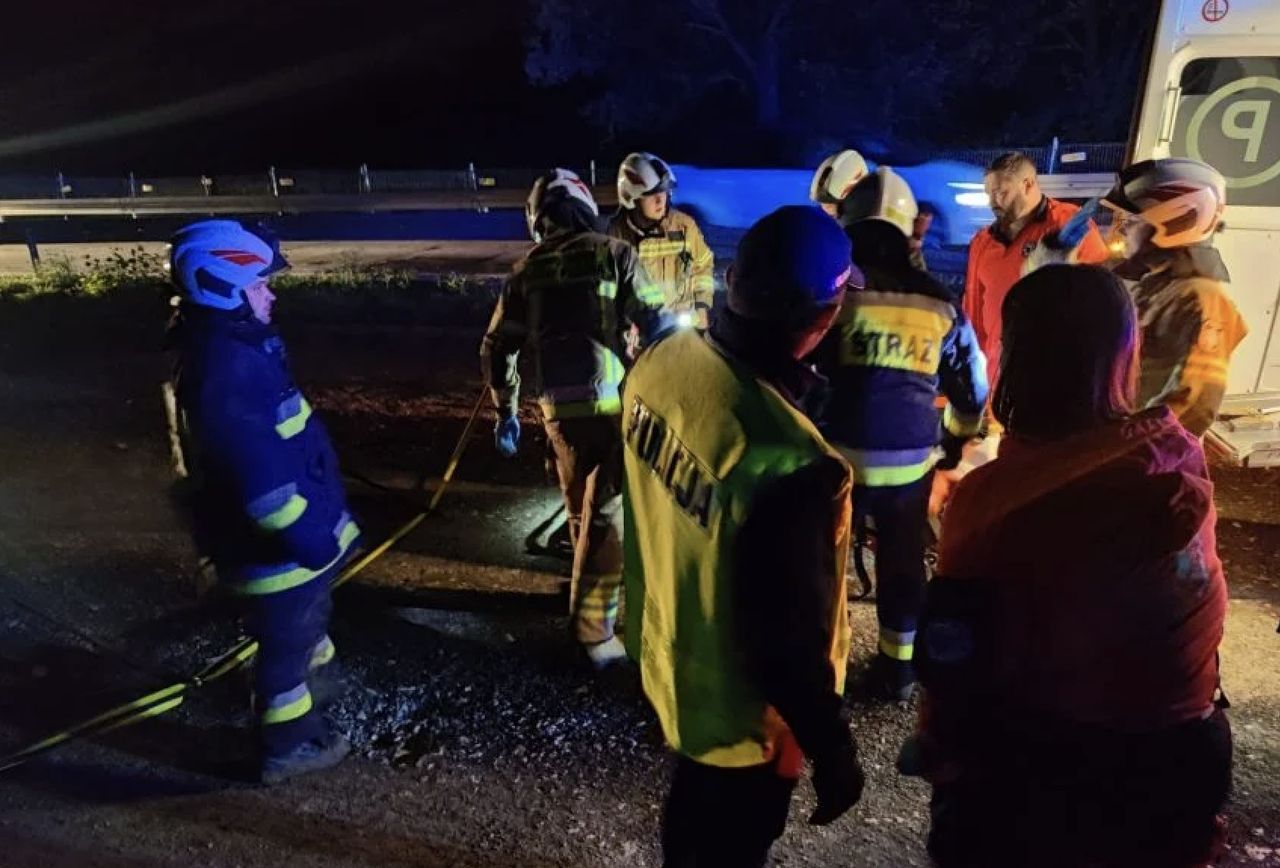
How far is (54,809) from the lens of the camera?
11.1ft

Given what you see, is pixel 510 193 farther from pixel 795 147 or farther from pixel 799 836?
pixel 799 836

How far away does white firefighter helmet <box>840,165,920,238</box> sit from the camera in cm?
A: 356

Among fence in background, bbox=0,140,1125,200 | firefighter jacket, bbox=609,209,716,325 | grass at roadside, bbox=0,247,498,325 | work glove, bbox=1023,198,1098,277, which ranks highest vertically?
work glove, bbox=1023,198,1098,277

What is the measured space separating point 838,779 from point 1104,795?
0.55 meters

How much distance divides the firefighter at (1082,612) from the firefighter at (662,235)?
4023 millimetres

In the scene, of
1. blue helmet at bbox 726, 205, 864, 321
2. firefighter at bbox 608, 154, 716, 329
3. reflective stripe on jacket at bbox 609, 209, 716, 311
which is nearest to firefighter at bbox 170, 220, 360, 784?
blue helmet at bbox 726, 205, 864, 321

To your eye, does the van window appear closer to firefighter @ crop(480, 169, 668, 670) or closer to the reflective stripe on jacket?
the reflective stripe on jacket

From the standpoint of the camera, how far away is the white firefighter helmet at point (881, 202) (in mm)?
3559

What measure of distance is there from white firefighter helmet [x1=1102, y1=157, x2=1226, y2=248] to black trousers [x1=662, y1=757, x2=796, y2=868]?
8.72 feet

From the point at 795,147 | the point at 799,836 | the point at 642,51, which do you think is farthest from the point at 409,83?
the point at 799,836

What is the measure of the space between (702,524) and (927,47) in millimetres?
23370

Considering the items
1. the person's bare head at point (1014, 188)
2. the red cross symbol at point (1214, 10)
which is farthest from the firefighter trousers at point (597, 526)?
the red cross symbol at point (1214, 10)

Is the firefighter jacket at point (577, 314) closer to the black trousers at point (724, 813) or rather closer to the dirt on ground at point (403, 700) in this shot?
the dirt on ground at point (403, 700)

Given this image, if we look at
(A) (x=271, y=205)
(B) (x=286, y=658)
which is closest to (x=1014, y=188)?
(B) (x=286, y=658)
